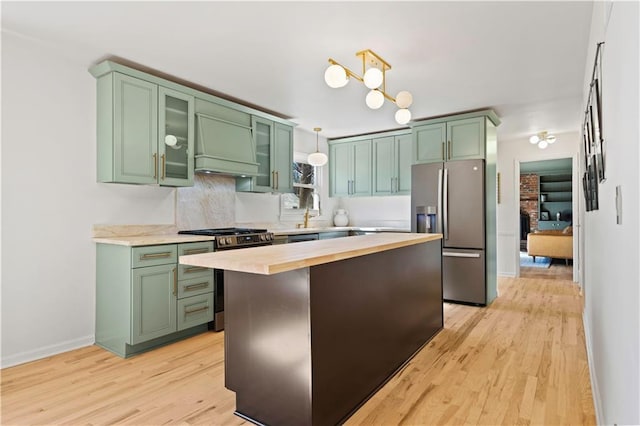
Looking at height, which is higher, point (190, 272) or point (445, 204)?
point (445, 204)

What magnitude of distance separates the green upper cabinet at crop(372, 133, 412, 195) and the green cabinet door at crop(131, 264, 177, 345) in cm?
354

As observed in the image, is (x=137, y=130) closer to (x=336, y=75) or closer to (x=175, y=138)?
(x=175, y=138)

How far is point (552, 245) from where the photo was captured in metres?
7.95

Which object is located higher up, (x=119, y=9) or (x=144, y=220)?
(x=119, y=9)

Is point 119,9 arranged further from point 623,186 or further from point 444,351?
point 444,351

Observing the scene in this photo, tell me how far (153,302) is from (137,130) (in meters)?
1.49

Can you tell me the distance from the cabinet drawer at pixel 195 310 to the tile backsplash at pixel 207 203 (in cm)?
88

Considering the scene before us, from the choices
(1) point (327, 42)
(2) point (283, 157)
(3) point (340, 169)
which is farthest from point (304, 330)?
(3) point (340, 169)

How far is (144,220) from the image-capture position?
3.59m

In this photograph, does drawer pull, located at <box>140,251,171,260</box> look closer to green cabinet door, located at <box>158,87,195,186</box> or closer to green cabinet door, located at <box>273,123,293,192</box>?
green cabinet door, located at <box>158,87,195,186</box>

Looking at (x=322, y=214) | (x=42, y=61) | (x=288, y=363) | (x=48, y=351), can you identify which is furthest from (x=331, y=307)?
(x=322, y=214)

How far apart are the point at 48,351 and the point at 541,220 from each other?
1177cm

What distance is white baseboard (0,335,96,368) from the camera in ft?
8.98

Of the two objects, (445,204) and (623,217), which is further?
(445,204)
